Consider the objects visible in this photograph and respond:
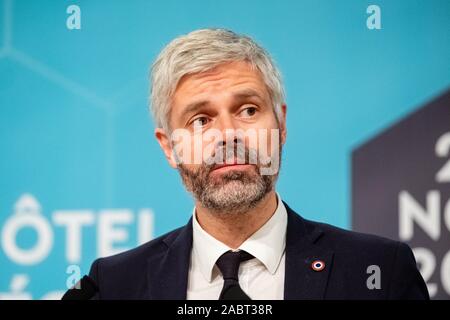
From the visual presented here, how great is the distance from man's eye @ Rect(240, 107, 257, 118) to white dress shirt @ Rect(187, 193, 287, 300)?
0.28 meters

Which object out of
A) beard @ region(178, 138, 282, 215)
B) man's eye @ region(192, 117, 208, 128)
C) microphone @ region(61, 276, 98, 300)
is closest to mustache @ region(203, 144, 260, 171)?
beard @ region(178, 138, 282, 215)

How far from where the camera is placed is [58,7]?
2.28 metres

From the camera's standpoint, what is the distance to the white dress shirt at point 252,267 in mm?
1630

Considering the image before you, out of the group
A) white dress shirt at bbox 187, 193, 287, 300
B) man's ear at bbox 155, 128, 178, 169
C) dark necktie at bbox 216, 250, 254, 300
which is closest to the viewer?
dark necktie at bbox 216, 250, 254, 300

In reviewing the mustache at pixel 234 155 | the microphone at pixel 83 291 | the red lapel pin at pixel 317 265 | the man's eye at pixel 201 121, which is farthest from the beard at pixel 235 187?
the microphone at pixel 83 291

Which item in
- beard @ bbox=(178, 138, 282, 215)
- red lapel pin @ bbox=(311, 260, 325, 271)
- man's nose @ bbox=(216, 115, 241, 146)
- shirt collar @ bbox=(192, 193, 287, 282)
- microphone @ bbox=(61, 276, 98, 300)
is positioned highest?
man's nose @ bbox=(216, 115, 241, 146)

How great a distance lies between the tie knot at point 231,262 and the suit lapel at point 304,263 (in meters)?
0.11

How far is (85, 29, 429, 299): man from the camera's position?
1611 mm

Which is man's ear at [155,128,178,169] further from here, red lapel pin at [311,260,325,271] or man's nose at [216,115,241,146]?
red lapel pin at [311,260,325,271]

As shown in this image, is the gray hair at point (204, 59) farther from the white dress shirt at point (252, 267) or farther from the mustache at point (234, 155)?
the white dress shirt at point (252, 267)

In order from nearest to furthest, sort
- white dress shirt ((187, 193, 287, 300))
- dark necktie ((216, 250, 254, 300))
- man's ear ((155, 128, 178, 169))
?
dark necktie ((216, 250, 254, 300)) → white dress shirt ((187, 193, 287, 300)) → man's ear ((155, 128, 178, 169))

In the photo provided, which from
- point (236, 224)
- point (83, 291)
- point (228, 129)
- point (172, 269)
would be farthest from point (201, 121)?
point (83, 291)

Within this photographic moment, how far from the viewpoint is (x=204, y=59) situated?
5.54ft

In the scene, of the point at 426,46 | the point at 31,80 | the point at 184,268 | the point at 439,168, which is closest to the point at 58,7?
the point at 31,80
